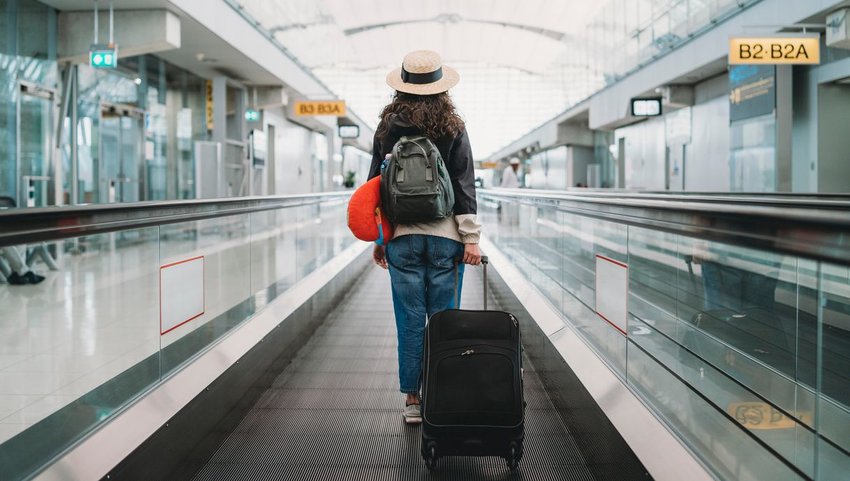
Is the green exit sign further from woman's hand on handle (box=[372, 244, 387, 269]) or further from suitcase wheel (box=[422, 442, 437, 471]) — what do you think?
suitcase wheel (box=[422, 442, 437, 471])

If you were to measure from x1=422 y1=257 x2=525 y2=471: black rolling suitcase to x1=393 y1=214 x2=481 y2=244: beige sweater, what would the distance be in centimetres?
63

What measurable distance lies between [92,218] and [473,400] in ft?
5.57

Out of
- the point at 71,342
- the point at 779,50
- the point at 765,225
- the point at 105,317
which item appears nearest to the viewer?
the point at 765,225

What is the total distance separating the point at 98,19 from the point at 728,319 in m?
13.7

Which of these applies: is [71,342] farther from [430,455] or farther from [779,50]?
[779,50]

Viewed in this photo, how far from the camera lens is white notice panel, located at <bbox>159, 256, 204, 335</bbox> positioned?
3.46 metres

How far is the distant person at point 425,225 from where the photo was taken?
371 cm

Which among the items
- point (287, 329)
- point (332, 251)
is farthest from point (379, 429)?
point (332, 251)

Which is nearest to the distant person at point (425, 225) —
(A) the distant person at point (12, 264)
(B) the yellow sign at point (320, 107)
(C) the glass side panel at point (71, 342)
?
(C) the glass side panel at point (71, 342)

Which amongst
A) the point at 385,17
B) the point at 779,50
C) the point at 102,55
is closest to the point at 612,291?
the point at 779,50

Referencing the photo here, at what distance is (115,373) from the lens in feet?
9.99

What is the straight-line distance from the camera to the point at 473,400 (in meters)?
3.18

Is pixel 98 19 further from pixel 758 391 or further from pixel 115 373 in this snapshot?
pixel 758 391

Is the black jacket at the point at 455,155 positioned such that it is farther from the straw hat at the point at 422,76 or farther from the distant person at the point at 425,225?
the straw hat at the point at 422,76
